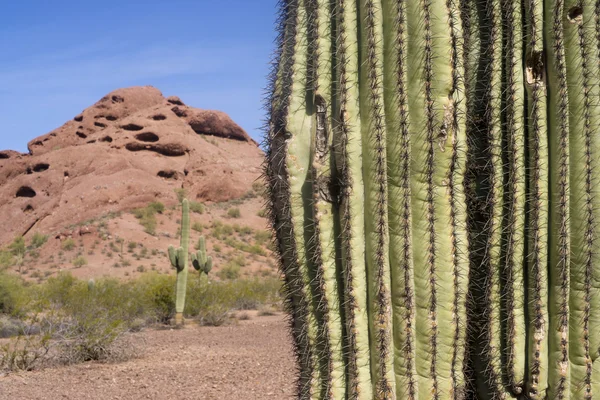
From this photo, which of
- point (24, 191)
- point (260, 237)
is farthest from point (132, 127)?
point (260, 237)

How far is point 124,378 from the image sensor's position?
964cm

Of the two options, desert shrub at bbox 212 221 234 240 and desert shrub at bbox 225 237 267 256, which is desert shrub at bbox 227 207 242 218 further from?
desert shrub at bbox 225 237 267 256

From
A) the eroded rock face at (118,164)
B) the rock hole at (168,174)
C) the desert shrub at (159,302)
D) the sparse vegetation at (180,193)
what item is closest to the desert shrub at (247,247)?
the eroded rock face at (118,164)

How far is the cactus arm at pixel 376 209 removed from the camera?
2.84m

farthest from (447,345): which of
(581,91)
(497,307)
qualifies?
(581,91)

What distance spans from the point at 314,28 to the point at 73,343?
922 cm

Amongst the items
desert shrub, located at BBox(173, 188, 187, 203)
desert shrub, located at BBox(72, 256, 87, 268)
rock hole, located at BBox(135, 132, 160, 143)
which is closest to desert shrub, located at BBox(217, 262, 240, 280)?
desert shrub, located at BBox(72, 256, 87, 268)

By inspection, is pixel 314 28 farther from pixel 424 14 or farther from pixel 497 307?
pixel 497 307

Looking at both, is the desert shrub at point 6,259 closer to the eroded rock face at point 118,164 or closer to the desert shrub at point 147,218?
the eroded rock face at point 118,164

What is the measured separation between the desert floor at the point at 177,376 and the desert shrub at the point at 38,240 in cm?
3096

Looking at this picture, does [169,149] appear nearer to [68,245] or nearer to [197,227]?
[197,227]

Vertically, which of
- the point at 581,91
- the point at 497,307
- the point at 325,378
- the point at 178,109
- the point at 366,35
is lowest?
the point at 325,378

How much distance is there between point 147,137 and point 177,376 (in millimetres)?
47840

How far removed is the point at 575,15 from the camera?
296 cm
